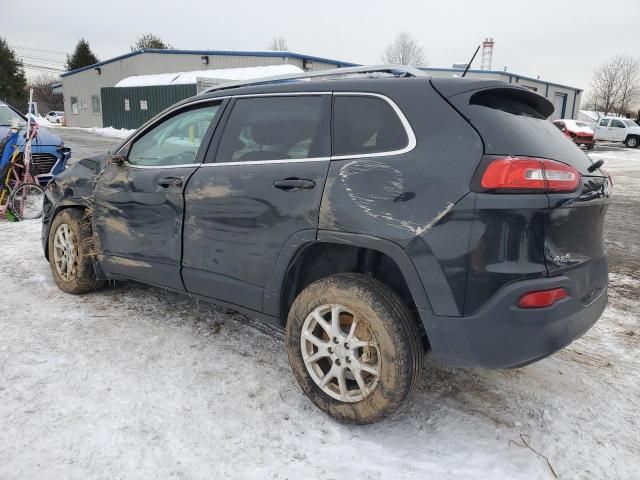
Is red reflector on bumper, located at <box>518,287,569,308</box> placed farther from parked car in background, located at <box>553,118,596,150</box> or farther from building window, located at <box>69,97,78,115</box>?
building window, located at <box>69,97,78,115</box>

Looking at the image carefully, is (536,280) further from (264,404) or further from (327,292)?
(264,404)

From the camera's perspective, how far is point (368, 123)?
100 inches

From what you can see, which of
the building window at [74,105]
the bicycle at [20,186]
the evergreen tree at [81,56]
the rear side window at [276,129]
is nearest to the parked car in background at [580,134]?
the bicycle at [20,186]

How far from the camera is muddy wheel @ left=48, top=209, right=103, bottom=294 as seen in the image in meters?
4.05

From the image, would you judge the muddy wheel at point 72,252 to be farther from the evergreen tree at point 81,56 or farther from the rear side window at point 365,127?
the evergreen tree at point 81,56

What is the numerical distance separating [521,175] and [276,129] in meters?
1.46

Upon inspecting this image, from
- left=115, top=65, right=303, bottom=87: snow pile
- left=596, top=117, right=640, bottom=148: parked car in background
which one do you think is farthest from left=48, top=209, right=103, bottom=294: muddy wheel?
left=596, top=117, right=640, bottom=148: parked car in background

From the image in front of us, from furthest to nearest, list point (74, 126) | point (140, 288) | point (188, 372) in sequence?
point (74, 126)
point (140, 288)
point (188, 372)

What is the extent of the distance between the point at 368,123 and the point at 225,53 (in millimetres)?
30368

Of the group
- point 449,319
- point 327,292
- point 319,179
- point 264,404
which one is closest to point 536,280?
point 449,319

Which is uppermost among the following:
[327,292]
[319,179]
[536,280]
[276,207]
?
[319,179]

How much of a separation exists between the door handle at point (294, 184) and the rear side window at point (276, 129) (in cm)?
16

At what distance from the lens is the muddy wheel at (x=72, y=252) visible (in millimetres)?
4047

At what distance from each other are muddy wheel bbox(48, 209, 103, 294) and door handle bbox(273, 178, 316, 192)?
A: 2146mm
